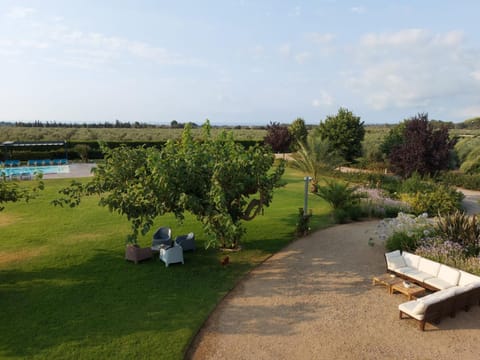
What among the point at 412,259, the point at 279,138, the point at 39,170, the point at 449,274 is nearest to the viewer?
the point at 449,274

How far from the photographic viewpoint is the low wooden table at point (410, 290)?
25.2 ft

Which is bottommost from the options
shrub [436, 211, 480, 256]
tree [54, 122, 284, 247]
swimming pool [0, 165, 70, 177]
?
shrub [436, 211, 480, 256]

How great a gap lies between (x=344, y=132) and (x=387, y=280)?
78.1 ft

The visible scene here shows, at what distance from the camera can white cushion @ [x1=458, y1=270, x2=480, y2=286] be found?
7.50m

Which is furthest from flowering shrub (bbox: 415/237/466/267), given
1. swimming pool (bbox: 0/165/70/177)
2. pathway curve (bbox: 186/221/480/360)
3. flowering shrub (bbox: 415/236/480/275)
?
swimming pool (bbox: 0/165/70/177)

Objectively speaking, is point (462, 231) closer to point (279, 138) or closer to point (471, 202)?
point (471, 202)

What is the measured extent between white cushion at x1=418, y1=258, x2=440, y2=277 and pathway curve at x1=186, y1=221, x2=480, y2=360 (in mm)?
1149

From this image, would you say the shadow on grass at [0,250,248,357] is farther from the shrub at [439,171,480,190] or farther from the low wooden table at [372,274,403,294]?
the shrub at [439,171,480,190]

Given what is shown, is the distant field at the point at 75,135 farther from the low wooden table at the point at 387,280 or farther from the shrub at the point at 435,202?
the low wooden table at the point at 387,280

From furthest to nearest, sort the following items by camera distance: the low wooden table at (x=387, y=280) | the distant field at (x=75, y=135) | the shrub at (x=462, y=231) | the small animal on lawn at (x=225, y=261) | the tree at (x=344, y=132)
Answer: the distant field at (x=75, y=135) < the tree at (x=344, y=132) < the small animal on lawn at (x=225, y=261) < the shrub at (x=462, y=231) < the low wooden table at (x=387, y=280)

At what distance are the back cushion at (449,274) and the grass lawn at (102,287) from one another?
4737 mm

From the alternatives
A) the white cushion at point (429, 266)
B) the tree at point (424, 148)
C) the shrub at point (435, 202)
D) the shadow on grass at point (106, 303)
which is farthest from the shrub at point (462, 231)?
the tree at point (424, 148)

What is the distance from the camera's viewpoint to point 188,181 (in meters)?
8.66

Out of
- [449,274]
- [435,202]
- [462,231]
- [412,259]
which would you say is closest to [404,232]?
[462,231]
